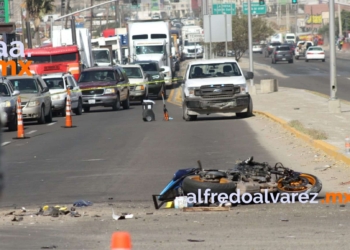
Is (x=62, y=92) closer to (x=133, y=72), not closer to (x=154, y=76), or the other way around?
(x=133, y=72)

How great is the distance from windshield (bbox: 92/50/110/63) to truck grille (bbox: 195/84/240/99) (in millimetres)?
30796

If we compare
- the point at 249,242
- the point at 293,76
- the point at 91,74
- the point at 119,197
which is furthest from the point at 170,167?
the point at 293,76

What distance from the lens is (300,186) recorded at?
10.9 m

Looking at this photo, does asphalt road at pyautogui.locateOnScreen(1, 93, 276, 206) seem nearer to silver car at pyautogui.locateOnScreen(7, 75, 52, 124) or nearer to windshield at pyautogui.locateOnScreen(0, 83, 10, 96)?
silver car at pyautogui.locateOnScreen(7, 75, 52, 124)

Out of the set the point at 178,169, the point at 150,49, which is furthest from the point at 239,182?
the point at 150,49

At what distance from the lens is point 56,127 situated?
26.4 meters

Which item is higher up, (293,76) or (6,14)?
(6,14)

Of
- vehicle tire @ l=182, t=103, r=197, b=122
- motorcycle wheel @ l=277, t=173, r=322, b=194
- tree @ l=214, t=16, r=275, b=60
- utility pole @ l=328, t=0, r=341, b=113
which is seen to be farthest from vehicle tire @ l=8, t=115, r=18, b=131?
tree @ l=214, t=16, r=275, b=60

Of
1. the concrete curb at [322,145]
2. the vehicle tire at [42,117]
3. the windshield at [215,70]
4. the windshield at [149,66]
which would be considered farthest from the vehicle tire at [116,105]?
the concrete curb at [322,145]

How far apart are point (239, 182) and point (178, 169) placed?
330 cm

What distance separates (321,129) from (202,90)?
7167mm

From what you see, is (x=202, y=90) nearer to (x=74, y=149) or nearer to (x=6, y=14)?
(x=74, y=149)

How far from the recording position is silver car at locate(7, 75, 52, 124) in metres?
27.4

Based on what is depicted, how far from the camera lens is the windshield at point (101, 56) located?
55.7 meters
